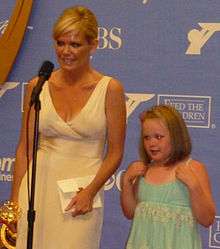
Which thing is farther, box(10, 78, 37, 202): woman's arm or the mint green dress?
box(10, 78, 37, 202): woman's arm

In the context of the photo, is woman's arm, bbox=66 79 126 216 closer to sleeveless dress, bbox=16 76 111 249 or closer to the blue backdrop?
sleeveless dress, bbox=16 76 111 249

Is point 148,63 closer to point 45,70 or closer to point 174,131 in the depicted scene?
point 174,131

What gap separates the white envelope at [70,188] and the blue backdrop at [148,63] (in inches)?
39.2

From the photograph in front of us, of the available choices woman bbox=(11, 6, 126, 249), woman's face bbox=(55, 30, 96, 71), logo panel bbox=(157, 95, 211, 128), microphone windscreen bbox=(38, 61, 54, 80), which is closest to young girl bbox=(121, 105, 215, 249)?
woman bbox=(11, 6, 126, 249)

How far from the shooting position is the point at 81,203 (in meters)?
2.18

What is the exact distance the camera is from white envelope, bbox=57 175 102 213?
222 centimetres

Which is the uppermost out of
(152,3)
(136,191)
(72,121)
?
(152,3)

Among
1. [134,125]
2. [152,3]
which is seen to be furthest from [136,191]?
[152,3]

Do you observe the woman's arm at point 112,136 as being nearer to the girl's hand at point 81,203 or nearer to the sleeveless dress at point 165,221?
the girl's hand at point 81,203

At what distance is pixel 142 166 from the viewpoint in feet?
7.61

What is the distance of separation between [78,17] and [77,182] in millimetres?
553

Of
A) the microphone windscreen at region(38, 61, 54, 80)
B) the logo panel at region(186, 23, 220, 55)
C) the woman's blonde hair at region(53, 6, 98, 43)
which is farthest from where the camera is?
the logo panel at region(186, 23, 220, 55)

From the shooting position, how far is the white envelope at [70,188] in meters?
2.22

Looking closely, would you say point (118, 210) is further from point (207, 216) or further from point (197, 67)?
point (207, 216)
